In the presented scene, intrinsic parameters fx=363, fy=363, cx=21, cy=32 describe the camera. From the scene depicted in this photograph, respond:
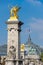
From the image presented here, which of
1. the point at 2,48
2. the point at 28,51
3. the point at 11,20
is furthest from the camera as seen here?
the point at 2,48

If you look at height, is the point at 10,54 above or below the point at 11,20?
below

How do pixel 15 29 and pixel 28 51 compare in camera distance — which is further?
pixel 28 51

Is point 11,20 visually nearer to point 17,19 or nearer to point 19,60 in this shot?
point 17,19

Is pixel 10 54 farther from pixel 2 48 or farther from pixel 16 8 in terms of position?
pixel 2 48

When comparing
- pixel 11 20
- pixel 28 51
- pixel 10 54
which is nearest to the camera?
pixel 10 54

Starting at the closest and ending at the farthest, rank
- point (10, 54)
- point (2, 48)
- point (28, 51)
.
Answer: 1. point (10, 54)
2. point (28, 51)
3. point (2, 48)

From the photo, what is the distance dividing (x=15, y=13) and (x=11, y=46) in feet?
11.9

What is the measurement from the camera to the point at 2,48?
9200cm

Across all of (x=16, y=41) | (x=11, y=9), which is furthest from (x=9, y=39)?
(x=11, y=9)

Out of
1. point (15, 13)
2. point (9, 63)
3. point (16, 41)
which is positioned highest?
point (15, 13)

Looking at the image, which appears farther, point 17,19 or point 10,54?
point 17,19

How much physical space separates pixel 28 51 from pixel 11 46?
40433mm

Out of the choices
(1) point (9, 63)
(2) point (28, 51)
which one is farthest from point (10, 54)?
(2) point (28, 51)

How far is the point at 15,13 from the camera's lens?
35.7 meters
